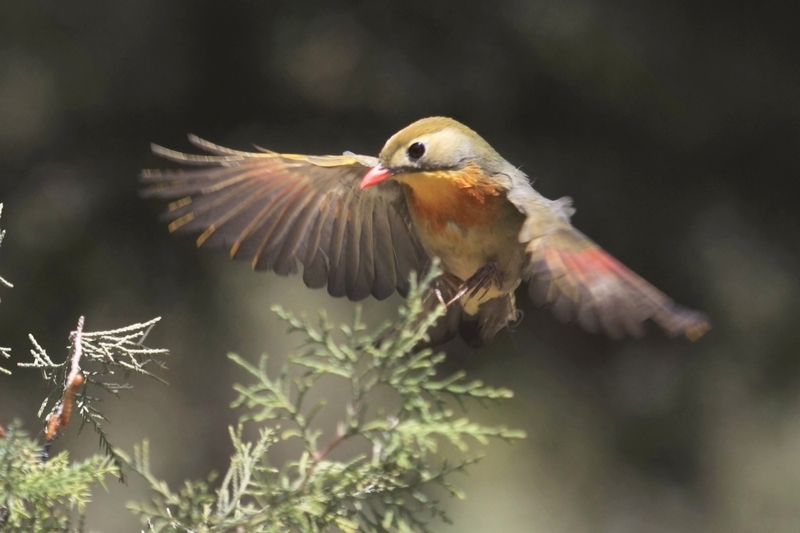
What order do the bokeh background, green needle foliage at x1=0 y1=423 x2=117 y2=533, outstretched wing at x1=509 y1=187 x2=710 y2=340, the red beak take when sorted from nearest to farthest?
green needle foliage at x1=0 y1=423 x2=117 y2=533 < outstretched wing at x1=509 y1=187 x2=710 y2=340 < the red beak < the bokeh background

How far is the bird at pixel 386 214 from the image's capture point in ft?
4.54

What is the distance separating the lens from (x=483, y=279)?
1.38 m

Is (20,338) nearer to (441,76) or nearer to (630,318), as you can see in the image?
(441,76)

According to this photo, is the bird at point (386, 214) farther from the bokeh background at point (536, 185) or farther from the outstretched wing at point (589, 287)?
the bokeh background at point (536, 185)

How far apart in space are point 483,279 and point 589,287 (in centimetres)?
34

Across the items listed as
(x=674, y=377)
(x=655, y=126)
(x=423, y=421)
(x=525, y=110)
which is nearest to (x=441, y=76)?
(x=525, y=110)

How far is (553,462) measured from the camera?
7.36 ft

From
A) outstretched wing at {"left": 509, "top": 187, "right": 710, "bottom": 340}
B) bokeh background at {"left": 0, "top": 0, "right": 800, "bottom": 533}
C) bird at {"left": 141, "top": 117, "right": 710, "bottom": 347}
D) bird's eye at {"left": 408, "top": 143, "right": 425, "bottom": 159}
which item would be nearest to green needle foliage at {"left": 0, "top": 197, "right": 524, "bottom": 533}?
outstretched wing at {"left": 509, "top": 187, "right": 710, "bottom": 340}

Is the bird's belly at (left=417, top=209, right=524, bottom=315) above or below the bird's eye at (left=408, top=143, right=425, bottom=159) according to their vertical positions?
below

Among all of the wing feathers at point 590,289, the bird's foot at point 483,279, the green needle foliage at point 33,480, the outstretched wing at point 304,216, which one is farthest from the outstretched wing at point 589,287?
the green needle foliage at point 33,480

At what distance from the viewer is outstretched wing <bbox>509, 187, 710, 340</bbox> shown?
1.02 meters

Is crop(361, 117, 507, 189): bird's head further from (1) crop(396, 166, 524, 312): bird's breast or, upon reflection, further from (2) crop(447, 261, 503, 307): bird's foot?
(2) crop(447, 261, 503, 307): bird's foot

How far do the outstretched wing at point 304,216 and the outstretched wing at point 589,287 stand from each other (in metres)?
0.43

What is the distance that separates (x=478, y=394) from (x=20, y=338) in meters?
1.43
